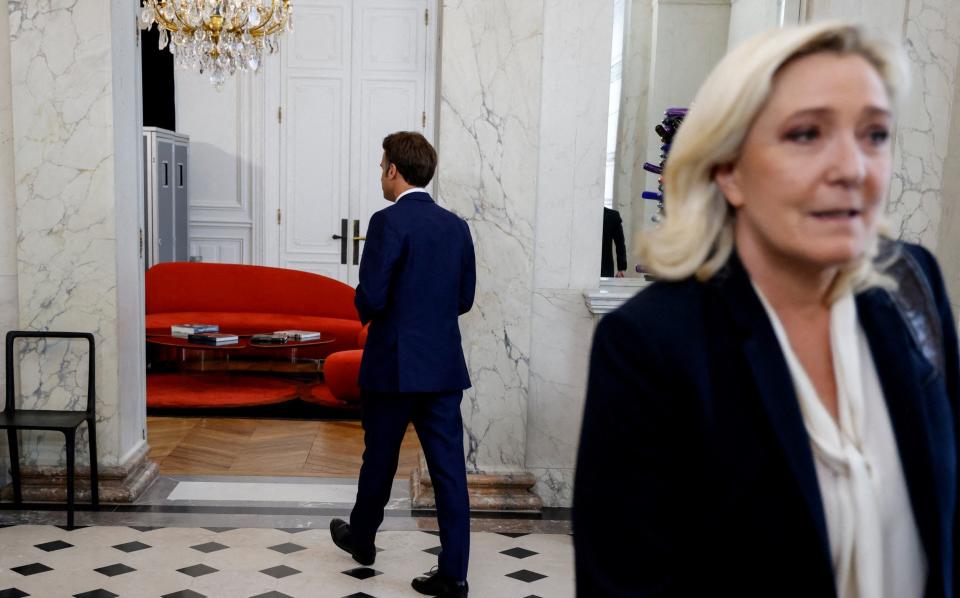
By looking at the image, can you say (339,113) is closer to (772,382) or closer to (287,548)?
(287,548)

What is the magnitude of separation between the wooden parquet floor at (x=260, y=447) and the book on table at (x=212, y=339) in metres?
0.85

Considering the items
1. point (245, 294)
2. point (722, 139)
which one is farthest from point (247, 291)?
point (722, 139)

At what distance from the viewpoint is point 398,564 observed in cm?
442

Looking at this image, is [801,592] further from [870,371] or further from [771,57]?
[771,57]

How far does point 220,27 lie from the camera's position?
7512mm

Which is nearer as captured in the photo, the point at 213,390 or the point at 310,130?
the point at 213,390

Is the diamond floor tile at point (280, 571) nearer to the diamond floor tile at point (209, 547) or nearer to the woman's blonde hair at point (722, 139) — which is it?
the diamond floor tile at point (209, 547)

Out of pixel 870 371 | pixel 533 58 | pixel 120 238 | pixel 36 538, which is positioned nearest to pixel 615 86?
pixel 533 58

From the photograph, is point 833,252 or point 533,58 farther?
point 533,58

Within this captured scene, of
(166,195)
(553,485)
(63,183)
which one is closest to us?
(63,183)

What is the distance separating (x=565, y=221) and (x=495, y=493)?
1.43m

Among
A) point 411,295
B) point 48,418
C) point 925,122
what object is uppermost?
point 925,122

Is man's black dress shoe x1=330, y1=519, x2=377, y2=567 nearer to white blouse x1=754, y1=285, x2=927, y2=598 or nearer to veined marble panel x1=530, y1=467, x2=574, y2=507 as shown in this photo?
veined marble panel x1=530, y1=467, x2=574, y2=507

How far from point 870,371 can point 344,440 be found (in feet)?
18.3
